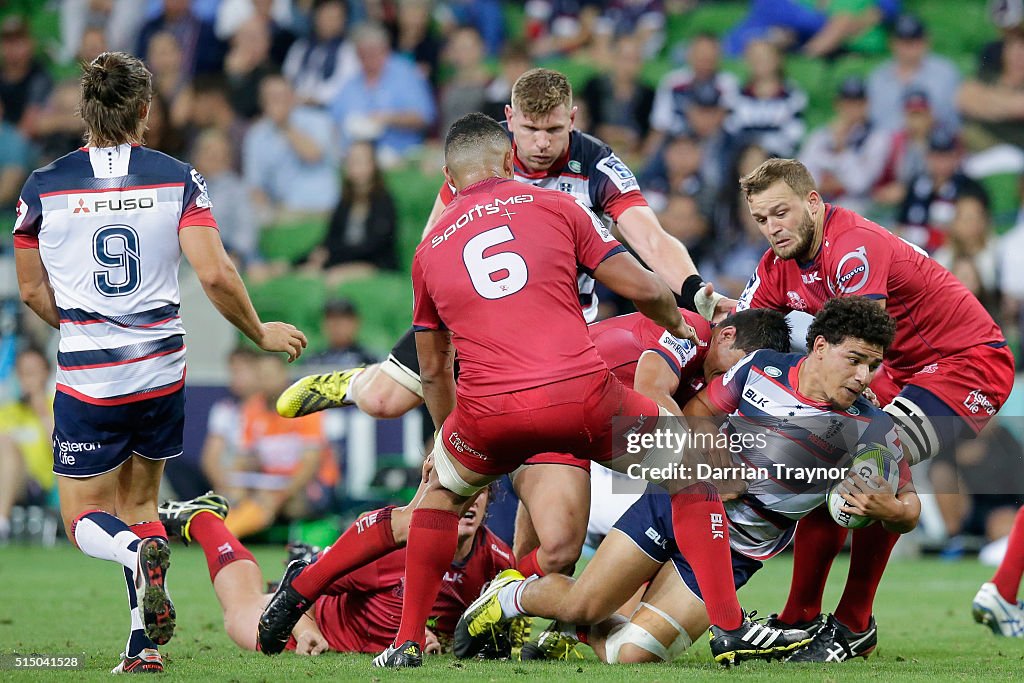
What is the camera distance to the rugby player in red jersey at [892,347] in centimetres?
634

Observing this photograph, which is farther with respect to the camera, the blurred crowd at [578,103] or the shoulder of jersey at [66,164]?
the blurred crowd at [578,103]

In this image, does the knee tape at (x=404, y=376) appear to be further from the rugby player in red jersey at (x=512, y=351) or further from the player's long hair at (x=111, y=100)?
the player's long hair at (x=111, y=100)

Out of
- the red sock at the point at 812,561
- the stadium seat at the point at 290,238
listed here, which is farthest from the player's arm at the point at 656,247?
the stadium seat at the point at 290,238

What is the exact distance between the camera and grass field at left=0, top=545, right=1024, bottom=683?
523cm

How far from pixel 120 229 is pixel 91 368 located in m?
0.58

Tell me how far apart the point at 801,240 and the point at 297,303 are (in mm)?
7703

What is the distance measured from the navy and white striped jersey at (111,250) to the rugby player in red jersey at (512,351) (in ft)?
3.49

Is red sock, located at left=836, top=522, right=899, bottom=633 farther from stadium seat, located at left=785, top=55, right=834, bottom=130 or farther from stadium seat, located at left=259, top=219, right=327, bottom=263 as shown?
stadium seat, located at left=785, top=55, right=834, bottom=130

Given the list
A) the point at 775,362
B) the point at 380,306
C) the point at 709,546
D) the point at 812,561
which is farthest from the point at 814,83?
the point at 709,546

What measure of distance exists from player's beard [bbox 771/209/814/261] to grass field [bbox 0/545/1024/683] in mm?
1960

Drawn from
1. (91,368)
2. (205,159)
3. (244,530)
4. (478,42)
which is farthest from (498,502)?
(478,42)

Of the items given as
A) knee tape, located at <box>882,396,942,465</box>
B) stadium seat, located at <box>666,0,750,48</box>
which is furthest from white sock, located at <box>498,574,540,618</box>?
stadium seat, located at <box>666,0,750,48</box>

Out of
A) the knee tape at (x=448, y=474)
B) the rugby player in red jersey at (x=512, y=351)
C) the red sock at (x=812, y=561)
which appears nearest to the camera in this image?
the rugby player in red jersey at (x=512, y=351)

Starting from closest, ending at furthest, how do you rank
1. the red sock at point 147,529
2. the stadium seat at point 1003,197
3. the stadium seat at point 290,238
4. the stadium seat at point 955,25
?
the red sock at point 147,529 → the stadium seat at point 1003,197 → the stadium seat at point 290,238 → the stadium seat at point 955,25
